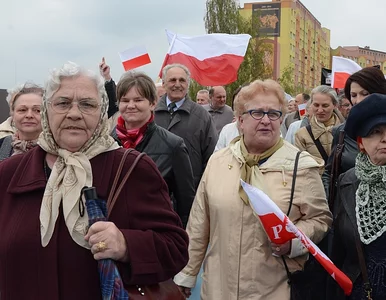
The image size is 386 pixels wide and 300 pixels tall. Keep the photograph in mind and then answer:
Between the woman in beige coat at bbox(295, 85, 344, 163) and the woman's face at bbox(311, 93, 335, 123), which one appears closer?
the woman in beige coat at bbox(295, 85, 344, 163)

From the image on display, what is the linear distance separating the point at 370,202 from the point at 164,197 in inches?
45.1

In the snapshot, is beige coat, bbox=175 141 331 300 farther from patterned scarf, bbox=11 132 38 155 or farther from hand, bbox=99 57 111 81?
hand, bbox=99 57 111 81

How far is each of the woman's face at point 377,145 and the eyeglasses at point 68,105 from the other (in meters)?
1.48

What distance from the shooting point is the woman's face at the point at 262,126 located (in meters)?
3.16

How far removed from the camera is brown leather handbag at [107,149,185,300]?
7.08 feet

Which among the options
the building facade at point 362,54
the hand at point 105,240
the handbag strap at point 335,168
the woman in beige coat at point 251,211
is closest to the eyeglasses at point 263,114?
the woman in beige coat at point 251,211

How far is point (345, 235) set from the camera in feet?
9.37

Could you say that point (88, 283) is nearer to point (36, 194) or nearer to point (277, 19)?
point (36, 194)

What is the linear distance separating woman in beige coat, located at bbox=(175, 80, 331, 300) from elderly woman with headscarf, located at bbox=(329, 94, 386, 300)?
9.1 inches

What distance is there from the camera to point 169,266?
2289mm

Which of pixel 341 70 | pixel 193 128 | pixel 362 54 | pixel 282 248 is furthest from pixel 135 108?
pixel 362 54

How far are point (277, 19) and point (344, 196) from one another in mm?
66183

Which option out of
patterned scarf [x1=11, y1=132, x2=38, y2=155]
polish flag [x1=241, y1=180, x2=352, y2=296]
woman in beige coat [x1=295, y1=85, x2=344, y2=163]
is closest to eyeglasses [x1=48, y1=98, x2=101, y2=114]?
polish flag [x1=241, y1=180, x2=352, y2=296]

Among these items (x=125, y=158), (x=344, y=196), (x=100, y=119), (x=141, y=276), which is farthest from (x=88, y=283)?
(x=344, y=196)
